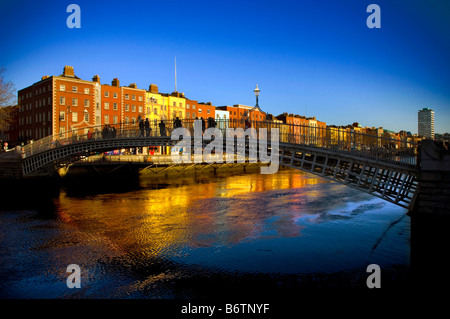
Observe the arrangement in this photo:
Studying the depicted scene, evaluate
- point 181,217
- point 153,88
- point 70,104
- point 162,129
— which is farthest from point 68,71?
point 181,217

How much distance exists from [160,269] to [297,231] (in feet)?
22.7

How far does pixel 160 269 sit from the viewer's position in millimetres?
10461

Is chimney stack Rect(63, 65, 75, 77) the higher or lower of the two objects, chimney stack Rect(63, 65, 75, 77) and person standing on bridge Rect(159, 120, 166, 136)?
the higher

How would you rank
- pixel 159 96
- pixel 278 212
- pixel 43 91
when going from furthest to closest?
pixel 159 96 < pixel 43 91 < pixel 278 212

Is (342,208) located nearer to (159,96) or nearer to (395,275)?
(395,275)

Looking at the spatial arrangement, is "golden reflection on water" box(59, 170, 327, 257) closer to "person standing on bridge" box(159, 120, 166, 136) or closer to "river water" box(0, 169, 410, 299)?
"river water" box(0, 169, 410, 299)

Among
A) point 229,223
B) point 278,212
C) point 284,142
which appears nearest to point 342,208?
point 278,212

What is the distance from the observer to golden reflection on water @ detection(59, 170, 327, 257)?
1382 centimetres

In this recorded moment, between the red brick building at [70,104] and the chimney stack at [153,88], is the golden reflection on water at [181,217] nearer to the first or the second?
the red brick building at [70,104]

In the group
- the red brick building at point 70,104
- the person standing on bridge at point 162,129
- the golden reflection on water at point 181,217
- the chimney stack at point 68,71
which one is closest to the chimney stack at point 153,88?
the red brick building at point 70,104

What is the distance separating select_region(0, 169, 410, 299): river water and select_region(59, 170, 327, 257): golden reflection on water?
63 mm

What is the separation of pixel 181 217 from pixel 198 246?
570 centimetres

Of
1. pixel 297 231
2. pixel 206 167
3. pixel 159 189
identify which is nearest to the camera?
pixel 297 231

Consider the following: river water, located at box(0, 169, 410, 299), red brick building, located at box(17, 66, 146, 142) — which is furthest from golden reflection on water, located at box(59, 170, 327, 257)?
red brick building, located at box(17, 66, 146, 142)
